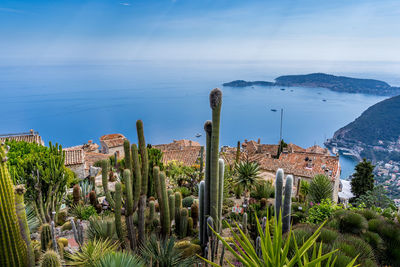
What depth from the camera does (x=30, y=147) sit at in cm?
1223

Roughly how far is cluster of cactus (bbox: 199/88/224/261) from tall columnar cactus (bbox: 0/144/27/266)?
3.46 m

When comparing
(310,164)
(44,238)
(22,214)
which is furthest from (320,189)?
(310,164)

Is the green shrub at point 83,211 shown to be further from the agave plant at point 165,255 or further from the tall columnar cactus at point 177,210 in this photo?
the agave plant at point 165,255

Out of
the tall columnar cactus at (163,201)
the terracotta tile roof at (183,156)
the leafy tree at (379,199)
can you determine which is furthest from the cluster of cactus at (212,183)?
the terracotta tile roof at (183,156)

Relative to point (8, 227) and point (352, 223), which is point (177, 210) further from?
point (8, 227)

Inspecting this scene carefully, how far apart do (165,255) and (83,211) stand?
190 inches

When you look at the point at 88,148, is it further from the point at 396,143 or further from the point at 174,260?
the point at 396,143

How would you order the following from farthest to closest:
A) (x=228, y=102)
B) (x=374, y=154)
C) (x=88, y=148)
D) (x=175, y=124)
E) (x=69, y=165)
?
(x=228, y=102) < (x=175, y=124) < (x=374, y=154) < (x=88, y=148) < (x=69, y=165)

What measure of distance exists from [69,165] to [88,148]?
13753mm

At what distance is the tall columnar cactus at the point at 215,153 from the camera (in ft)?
19.1

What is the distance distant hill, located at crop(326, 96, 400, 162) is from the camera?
56.1m

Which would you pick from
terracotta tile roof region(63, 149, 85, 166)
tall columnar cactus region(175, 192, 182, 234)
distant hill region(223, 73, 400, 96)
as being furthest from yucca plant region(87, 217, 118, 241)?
distant hill region(223, 73, 400, 96)

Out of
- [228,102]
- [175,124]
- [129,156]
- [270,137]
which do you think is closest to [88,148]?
[129,156]

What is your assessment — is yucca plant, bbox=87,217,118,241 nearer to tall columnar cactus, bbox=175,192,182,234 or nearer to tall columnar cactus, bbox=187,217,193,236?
tall columnar cactus, bbox=175,192,182,234
